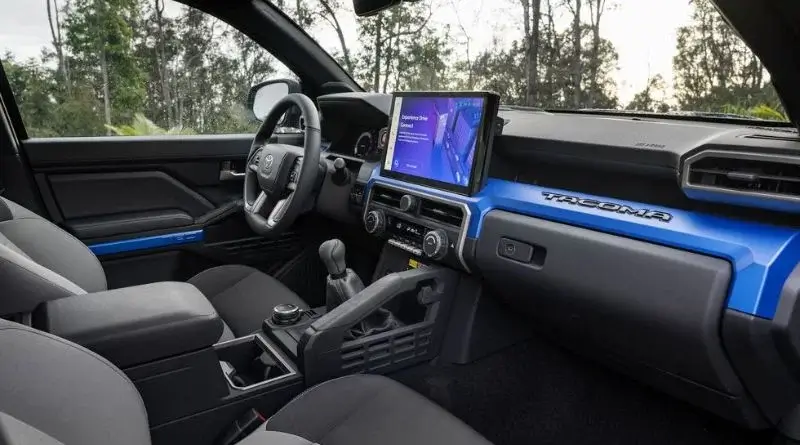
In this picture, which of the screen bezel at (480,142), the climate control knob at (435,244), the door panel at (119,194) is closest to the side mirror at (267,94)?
the door panel at (119,194)

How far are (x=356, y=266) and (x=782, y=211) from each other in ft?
6.09

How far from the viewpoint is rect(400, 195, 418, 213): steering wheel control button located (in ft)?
6.48

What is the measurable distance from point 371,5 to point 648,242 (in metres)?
0.82

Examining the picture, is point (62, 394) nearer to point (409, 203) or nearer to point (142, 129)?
point (409, 203)

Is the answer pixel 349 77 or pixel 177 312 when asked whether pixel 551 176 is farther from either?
pixel 349 77

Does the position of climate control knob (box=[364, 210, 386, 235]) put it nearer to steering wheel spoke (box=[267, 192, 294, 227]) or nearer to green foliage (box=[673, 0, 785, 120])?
steering wheel spoke (box=[267, 192, 294, 227])

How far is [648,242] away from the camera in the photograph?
1344 millimetres

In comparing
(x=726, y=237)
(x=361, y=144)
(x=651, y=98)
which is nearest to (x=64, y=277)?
(x=361, y=144)

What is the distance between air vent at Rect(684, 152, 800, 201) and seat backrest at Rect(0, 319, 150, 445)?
118cm

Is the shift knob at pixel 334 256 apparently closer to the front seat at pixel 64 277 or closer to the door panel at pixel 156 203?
the front seat at pixel 64 277

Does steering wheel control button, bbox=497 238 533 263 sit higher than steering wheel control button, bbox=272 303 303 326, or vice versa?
steering wheel control button, bbox=497 238 533 263

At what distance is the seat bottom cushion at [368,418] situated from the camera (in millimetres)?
1260

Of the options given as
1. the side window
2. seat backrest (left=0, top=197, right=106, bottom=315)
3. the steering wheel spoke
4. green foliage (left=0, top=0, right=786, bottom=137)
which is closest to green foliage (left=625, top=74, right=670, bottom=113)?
green foliage (left=0, top=0, right=786, bottom=137)

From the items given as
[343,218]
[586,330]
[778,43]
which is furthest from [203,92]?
[778,43]
